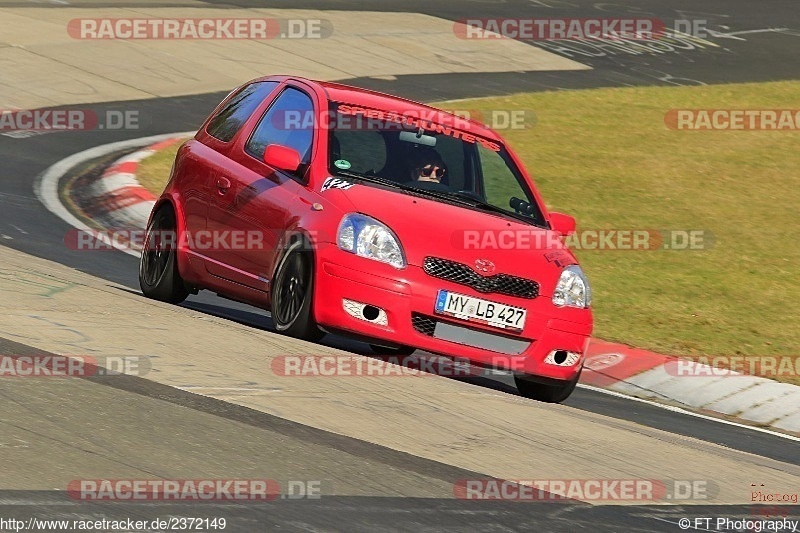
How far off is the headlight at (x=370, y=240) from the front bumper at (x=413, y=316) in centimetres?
5

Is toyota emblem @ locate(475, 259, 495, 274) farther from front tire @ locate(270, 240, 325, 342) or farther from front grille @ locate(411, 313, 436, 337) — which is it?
front tire @ locate(270, 240, 325, 342)

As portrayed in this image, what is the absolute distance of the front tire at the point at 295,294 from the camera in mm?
9484

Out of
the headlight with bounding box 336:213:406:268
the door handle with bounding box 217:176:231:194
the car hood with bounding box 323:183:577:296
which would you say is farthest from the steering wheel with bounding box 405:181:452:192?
the door handle with bounding box 217:176:231:194

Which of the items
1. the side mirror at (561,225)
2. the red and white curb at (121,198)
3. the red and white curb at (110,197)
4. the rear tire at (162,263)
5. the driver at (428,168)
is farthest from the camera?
the red and white curb at (121,198)

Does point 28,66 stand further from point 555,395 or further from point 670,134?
point 555,395

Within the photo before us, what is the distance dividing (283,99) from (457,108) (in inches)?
481

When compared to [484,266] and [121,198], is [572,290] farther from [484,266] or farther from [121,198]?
[121,198]

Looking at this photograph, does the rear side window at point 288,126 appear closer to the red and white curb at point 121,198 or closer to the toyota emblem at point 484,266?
the toyota emblem at point 484,266

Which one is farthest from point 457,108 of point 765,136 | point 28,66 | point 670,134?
point 28,66

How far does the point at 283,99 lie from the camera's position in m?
10.9

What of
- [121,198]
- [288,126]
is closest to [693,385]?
[288,126]

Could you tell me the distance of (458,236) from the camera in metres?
9.48

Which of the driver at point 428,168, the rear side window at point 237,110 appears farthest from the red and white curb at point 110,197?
the driver at point 428,168

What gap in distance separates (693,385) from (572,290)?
6.82 ft
